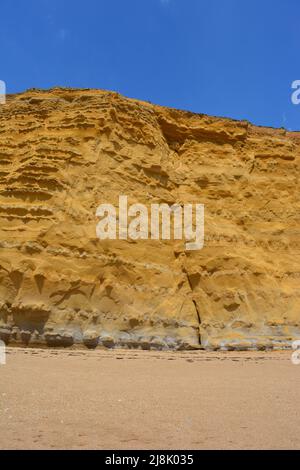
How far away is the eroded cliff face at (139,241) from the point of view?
527 inches

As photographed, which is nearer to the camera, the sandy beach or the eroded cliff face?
the sandy beach

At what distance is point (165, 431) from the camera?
4.00 metres

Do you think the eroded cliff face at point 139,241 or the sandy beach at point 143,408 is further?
the eroded cliff face at point 139,241

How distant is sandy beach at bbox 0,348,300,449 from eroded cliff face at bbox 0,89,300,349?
4986mm

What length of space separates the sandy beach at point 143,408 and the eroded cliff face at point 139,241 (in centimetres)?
499

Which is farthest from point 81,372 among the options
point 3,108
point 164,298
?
point 3,108

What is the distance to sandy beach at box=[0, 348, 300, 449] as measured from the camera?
372 centimetres

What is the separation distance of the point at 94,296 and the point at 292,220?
8.84m

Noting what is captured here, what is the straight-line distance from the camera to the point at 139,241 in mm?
15117

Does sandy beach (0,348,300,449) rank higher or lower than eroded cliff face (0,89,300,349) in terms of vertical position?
lower

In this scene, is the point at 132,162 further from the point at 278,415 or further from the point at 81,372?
the point at 278,415

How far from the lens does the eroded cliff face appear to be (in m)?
13.4

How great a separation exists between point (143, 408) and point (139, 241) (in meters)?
10.4

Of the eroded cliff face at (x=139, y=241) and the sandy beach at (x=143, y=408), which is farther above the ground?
the eroded cliff face at (x=139, y=241)
